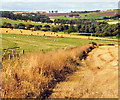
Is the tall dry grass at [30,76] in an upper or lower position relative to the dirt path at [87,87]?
upper

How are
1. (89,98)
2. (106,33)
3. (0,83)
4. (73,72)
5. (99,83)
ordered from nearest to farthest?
1. (0,83)
2. (89,98)
3. (99,83)
4. (73,72)
5. (106,33)

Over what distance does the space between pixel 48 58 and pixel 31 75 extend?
2906 mm

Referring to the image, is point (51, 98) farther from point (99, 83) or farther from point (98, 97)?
point (99, 83)

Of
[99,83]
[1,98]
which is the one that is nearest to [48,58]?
[99,83]

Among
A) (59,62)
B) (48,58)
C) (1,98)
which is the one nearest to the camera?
(1,98)

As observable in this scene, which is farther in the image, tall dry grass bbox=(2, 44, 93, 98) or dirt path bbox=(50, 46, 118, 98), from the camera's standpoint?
dirt path bbox=(50, 46, 118, 98)

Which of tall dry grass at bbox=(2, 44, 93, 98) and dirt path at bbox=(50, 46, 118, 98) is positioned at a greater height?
tall dry grass at bbox=(2, 44, 93, 98)

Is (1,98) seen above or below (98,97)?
above

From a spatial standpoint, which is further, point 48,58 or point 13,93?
point 48,58

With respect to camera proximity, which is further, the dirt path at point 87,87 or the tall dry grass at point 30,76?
the dirt path at point 87,87

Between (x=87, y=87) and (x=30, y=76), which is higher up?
(x=30, y=76)

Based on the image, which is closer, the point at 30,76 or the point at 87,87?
the point at 30,76

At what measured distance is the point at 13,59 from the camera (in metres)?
10.8

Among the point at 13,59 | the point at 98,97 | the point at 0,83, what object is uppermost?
the point at 13,59
